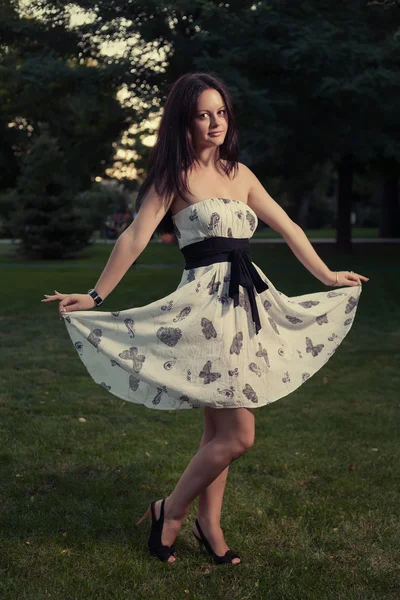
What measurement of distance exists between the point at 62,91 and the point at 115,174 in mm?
23088

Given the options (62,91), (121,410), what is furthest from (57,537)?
(62,91)

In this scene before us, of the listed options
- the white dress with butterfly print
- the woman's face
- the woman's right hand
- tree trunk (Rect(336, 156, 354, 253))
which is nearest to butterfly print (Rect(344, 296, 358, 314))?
the white dress with butterfly print

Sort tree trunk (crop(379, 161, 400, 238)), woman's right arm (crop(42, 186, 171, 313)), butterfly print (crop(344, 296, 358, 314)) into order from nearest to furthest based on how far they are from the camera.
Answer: woman's right arm (crop(42, 186, 171, 313))
butterfly print (crop(344, 296, 358, 314))
tree trunk (crop(379, 161, 400, 238))

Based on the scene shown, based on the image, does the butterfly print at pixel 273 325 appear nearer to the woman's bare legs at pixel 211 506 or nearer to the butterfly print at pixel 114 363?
the woman's bare legs at pixel 211 506

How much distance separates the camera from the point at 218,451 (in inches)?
148

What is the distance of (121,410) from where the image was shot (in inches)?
276

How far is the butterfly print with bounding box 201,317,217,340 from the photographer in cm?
367

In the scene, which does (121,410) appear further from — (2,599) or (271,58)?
(271,58)

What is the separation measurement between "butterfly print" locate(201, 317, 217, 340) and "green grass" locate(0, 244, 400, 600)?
1113mm

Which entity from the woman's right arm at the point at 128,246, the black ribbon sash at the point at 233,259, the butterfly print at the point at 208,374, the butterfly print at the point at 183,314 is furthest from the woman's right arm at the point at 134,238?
the butterfly print at the point at 208,374

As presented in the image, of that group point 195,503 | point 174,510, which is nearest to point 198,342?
point 174,510

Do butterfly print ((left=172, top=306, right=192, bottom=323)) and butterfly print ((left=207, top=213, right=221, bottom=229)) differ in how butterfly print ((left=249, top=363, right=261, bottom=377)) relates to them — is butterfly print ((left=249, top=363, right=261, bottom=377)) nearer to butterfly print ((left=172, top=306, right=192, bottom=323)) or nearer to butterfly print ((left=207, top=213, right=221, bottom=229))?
butterfly print ((left=172, top=306, right=192, bottom=323))

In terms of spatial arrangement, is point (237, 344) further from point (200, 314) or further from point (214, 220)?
point (214, 220)

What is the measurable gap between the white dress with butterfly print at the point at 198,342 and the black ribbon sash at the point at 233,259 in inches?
1.0
